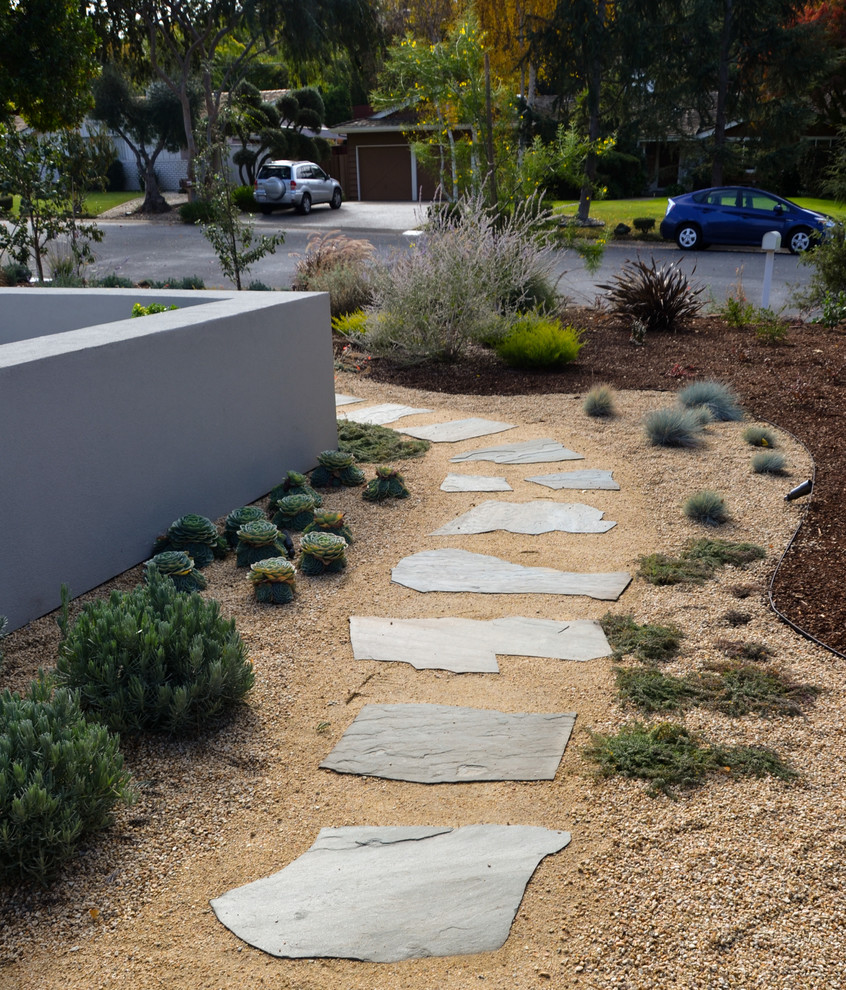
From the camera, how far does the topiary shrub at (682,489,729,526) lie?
4723 millimetres

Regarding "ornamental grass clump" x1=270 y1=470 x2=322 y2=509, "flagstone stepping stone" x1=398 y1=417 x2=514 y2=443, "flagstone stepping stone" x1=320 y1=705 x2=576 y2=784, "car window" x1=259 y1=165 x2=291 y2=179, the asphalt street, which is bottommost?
"flagstone stepping stone" x1=320 y1=705 x2=576 y2=784

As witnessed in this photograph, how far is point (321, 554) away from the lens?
4172 millimetres

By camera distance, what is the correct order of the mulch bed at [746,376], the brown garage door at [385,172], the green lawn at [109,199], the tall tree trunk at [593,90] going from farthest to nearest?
the brown garage door at [385,172] → the green lawn at [109,199] → the tall tree trunk at [593,90] → the mulch bed at [746,376]

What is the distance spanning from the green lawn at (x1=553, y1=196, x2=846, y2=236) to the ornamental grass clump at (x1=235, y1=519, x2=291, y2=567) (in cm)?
2124

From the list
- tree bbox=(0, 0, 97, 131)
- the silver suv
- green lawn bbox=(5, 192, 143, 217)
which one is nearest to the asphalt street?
the silver suv

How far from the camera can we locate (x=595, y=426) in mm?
6660

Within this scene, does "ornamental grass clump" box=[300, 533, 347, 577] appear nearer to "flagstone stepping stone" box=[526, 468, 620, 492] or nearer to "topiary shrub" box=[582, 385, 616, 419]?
"flagstone stepping stone" box=[526, 468, 620, 492]

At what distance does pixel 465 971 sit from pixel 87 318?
5044 mm

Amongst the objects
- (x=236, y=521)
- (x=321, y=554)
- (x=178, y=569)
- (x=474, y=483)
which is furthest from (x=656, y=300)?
(x=178, y=569)

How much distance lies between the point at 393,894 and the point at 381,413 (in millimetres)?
5166

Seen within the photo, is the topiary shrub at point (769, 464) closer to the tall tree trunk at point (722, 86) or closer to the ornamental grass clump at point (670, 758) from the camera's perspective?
the ornamental grass clump at point (670, 758)

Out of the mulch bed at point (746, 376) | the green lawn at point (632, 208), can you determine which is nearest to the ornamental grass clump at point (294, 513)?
the mulch bed at point (746, 376)

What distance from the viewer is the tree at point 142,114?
108 ft

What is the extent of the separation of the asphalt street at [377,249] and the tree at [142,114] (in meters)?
4.69
